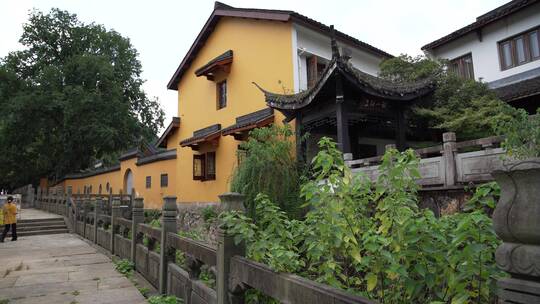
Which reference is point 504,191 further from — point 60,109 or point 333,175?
point 60,109

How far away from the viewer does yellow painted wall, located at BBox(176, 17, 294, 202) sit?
1229cm

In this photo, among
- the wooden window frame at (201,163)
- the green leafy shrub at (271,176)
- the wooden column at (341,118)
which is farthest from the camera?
the wooden window frame at (201,163)

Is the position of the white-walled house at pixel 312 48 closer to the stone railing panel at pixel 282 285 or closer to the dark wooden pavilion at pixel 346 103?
the dark wooden pavilion at pixel 346 103

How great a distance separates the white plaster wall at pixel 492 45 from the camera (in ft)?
38.9

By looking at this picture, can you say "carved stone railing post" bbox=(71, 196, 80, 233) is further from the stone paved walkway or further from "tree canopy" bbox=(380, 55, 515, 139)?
"tree canopy" bbox=(380, 55, 515, 139)

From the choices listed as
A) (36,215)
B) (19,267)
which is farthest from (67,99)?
(19,267)

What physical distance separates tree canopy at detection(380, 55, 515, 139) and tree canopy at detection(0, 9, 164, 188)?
19.4 meters

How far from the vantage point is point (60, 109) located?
25.5 meters

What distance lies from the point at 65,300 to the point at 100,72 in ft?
75.2

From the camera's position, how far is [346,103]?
375 inches

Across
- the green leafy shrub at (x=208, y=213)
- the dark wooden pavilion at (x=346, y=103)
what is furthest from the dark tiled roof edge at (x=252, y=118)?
the green leafy shrub at (x=208, y=213)

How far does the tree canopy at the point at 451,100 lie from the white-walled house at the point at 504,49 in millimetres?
959

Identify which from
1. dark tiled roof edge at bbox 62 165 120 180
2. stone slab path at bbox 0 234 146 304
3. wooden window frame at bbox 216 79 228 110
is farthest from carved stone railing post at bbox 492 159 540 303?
dark tiled roof edge at bbox 62 165 120 180

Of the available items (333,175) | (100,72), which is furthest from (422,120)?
(100,72)
